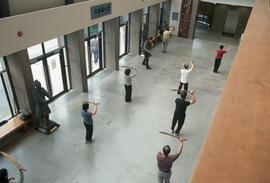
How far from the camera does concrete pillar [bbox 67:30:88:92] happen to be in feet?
27.9

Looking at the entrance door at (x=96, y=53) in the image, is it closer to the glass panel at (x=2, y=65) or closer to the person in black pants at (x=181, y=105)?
the glass panel at (x=2, y=65)

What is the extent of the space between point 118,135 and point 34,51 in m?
4.05

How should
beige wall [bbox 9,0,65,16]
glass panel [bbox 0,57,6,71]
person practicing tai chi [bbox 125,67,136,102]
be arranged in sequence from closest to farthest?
beige wall [bbox 9,0,65,16] < glass panel [bbox 0,57,6,71] < person practicing tai chi [bbox 125,67,136,102]

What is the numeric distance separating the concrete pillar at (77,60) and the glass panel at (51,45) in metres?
0.41

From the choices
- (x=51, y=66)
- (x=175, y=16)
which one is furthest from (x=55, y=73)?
(x=175, y=16)

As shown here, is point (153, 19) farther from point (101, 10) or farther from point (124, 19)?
point (101, 10)

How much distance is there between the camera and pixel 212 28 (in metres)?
20.2

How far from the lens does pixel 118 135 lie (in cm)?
731

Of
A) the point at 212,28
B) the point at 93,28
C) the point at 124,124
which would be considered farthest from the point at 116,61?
the point at 212,28

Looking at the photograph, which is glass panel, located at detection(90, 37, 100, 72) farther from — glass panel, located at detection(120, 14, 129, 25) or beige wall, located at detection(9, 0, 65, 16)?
beige wall, located at detection(9, 0, 65, 16)

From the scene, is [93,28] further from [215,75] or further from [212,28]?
[212,28]

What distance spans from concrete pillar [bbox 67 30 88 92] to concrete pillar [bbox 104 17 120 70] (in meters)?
2.53

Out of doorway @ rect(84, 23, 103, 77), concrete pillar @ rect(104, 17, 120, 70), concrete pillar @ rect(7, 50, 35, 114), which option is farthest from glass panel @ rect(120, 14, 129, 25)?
concrete pillar @ rect(7, 50, 35, 114)

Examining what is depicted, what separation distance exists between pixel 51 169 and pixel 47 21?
406 cm
